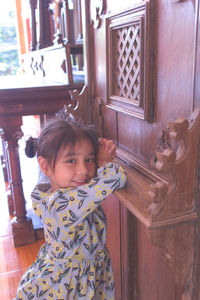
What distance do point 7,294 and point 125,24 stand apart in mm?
1582

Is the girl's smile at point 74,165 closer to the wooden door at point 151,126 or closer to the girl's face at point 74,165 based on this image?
the girl's face at point 74,165

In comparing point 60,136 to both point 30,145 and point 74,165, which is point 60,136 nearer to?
point 74,165

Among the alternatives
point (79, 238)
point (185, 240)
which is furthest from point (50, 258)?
point (185, 240)

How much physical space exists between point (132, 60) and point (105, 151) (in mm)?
314

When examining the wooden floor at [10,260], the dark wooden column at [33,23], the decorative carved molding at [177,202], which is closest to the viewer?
the decorative carved molding at [177,202]

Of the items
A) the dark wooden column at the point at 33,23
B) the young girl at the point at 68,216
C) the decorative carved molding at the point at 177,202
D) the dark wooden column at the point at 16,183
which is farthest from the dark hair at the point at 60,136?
the dark wooden column at the point at 33,23

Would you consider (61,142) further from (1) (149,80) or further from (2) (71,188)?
(1) (149,80)

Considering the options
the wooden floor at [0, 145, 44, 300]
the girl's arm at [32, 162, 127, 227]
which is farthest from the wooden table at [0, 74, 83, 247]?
the girl's arm at [32, 162, 127, 227]

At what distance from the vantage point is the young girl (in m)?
1.01

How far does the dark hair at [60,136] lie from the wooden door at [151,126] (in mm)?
140

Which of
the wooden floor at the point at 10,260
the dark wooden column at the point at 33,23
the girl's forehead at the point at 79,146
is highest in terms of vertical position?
the dark wooden column at the point at 33,23

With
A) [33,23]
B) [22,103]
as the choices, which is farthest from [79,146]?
[33,23]

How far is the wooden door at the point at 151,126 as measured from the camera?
71 centimetres

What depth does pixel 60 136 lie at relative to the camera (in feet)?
3.44
